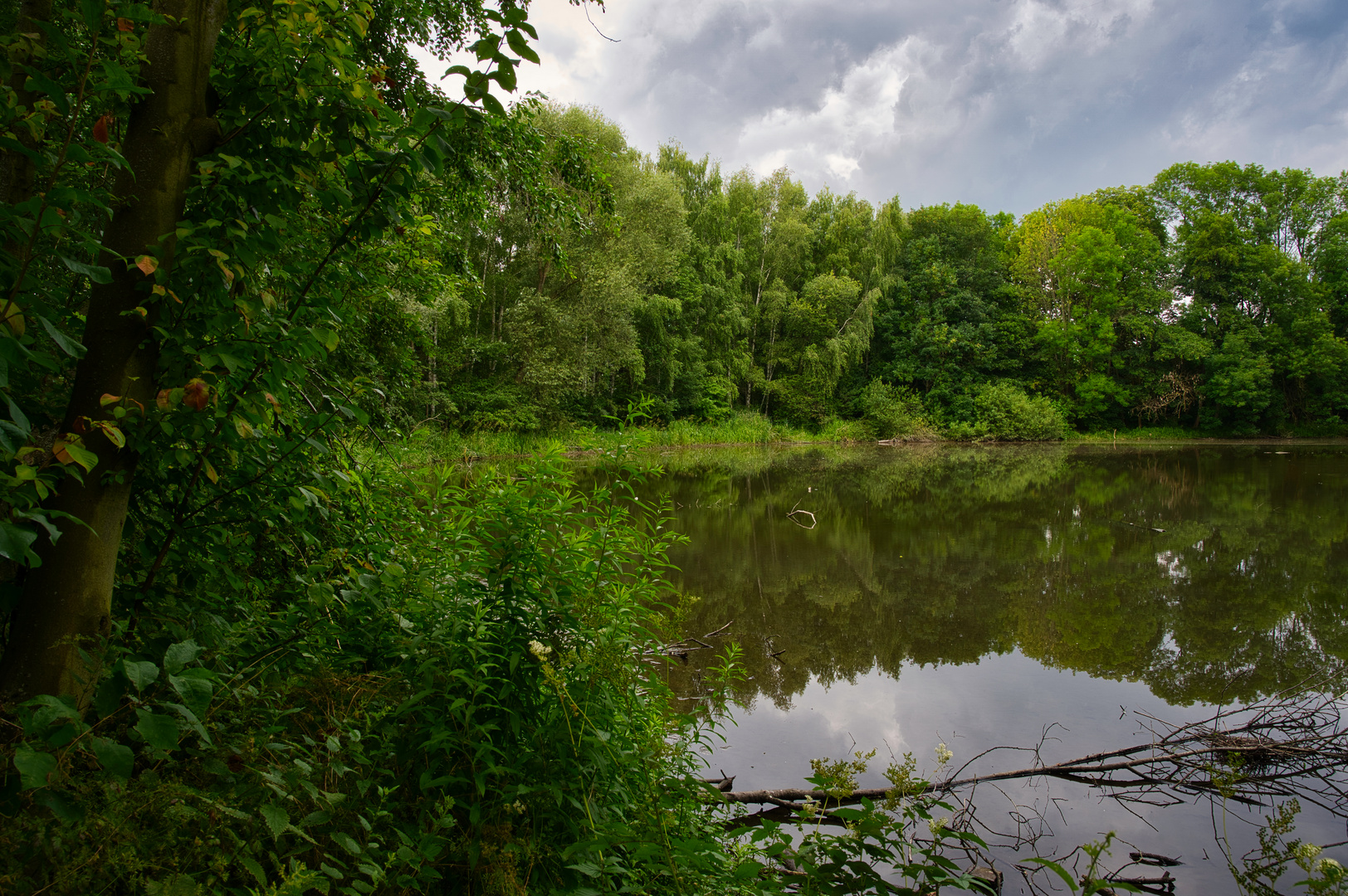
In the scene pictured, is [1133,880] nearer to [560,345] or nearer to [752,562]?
[752,562]

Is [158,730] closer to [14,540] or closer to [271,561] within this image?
[14,540]

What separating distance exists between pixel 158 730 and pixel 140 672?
9 cm

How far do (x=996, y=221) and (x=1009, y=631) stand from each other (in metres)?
39.1

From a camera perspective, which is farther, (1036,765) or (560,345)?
(560,345)

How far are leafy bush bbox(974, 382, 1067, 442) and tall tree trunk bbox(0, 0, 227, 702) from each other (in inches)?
1313

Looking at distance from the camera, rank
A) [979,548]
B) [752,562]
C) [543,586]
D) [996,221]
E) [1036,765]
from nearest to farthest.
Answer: [543,586], [1036,765], [752,562], [979,548], [996,221]

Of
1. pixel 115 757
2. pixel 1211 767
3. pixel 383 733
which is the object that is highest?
pixel 115 757

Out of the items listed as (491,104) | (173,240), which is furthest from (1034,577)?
(173,240)

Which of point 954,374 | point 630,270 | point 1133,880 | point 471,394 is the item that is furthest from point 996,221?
point 1133,880

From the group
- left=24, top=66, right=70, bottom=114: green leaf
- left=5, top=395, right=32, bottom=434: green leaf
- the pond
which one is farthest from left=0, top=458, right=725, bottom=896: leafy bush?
the pond

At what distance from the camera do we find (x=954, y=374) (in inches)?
1302

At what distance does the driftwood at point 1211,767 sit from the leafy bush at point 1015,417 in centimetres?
2919

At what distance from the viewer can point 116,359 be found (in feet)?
4.33

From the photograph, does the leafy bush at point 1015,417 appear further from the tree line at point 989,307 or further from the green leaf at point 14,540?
the green leaf at point 14,540
